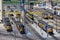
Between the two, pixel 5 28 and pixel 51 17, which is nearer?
pixel 5 28

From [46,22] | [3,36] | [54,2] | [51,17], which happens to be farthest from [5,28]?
[54,2]

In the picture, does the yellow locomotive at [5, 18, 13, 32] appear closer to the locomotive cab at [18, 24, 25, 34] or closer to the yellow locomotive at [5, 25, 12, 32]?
the yellow locomotive at [5, 25, 12, 32]

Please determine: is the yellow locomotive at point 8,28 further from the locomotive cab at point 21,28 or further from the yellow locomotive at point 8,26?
the locomotive cab at point 21,28

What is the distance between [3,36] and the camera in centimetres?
296

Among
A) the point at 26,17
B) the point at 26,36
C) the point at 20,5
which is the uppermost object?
the point at 20,5

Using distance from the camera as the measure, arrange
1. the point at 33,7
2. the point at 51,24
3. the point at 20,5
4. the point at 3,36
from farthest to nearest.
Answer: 1. the point at 33,7
2. the point at 20,5
3. the point at 51,24
4. the point at 3,36

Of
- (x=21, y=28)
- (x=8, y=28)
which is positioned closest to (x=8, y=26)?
(x=8, y=28)

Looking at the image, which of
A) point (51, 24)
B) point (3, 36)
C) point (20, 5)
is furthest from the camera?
point (20, 5)

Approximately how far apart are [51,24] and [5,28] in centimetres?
84

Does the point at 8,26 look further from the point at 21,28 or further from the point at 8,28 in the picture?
the point at 21,28

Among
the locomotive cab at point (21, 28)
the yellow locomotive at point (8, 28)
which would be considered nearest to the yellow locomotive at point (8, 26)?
the yellow locomotive at point (8, 28)

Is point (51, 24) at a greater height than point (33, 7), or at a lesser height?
lesser

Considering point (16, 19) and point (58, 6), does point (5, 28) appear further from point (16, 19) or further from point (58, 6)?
point (58, 6)

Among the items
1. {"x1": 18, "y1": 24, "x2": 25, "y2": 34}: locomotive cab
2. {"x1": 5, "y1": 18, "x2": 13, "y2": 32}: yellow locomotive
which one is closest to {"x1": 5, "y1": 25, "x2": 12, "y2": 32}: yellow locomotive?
{"x1": 5, "y1": 18, "x2": 13, "y2": 32}: yellow locomotive
